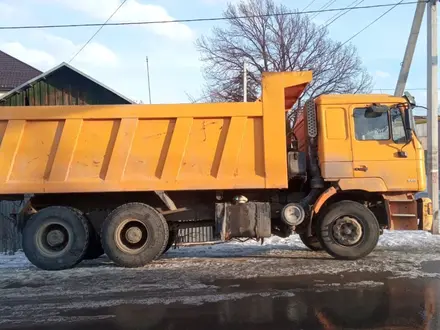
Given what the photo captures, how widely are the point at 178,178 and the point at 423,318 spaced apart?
4.88m

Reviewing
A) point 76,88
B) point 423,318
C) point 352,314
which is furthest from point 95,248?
point 76,88

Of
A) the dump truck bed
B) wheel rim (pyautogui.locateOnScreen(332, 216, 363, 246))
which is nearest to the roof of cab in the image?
the dump truck bed

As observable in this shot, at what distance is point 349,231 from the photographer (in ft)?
30.9

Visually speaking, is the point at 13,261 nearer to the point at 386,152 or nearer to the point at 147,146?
the point at 147,146

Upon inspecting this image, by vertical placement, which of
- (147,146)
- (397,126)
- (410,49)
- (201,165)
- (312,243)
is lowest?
(312,243)

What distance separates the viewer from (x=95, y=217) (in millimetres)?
9859

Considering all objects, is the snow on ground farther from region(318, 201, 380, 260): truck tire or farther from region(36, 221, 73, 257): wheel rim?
region(318, 201, 380, 260): truck tire

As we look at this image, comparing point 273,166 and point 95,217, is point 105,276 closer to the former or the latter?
point 95,217

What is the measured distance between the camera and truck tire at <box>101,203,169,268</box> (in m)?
9.27

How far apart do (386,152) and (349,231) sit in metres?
1.58

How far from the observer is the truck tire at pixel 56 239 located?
932 centimetres

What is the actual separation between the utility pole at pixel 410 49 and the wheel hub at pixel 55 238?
377 inches

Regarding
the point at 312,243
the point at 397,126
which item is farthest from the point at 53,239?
the point at 397,126

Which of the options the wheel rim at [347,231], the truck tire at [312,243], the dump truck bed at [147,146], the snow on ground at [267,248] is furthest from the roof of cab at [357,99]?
the snow on ground at [267,248]
